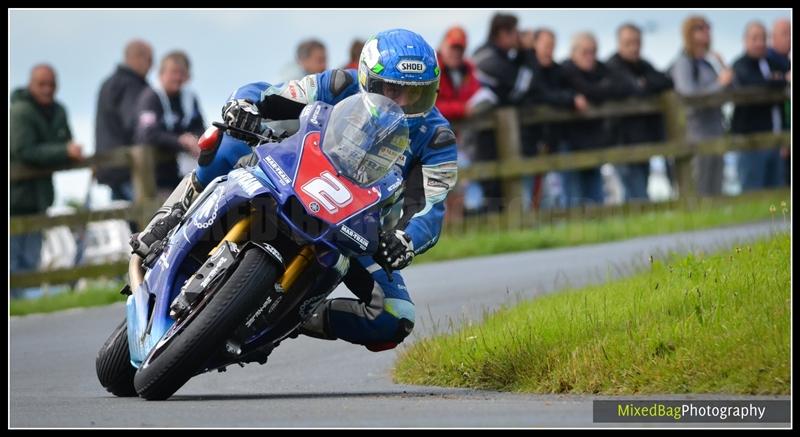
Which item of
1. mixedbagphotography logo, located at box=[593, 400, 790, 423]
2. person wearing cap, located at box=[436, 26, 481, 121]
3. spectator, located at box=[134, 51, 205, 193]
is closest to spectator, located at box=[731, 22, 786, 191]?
person wearing cap, located at box=[436, 26, 481, 121]

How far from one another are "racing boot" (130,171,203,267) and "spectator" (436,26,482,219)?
6.74 meters

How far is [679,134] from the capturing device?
18578 mm

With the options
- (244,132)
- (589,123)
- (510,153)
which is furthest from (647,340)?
(589,123)

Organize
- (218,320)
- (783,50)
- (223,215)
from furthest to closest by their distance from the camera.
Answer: (783,50) → (223,215) → (218,320)

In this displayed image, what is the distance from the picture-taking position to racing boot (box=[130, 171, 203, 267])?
320 inches

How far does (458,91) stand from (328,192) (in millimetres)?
8725

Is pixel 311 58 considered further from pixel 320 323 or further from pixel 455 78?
pixel 320 323

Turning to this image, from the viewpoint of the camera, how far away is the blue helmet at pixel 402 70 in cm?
798

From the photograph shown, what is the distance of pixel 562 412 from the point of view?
260 inches

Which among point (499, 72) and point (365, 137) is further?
point (499, 72)

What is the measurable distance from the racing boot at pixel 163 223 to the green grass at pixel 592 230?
281 inches

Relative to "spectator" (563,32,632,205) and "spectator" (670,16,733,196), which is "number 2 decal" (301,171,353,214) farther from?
"spectator" (670,16,733,196)
